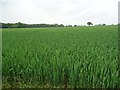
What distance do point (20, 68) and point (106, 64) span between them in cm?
219

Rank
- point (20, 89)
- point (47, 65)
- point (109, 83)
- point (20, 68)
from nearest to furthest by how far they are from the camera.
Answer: point (109, 83) → point (20, 89) → point (47, 65) → point (20, 68)

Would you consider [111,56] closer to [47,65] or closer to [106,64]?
[106,64]

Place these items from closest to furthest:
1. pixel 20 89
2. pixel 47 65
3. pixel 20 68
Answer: pixel 20 89 → pixel 47 65 → pixel 20 68

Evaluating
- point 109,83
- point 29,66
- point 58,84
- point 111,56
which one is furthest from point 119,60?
point 29,66

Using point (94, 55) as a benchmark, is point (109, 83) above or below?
below

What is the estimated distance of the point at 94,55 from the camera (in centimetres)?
694

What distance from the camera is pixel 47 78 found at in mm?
6203

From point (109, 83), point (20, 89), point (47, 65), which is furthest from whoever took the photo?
point (47, 65)

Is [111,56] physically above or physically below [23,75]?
above

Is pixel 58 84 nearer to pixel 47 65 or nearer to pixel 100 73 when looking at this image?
pixel 47 65

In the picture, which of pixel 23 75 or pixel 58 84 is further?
pixel 23 75

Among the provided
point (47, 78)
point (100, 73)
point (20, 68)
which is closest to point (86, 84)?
point (100, 73)

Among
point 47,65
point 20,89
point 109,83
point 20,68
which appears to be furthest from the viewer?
point 20,68

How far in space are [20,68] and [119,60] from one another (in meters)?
2.48
